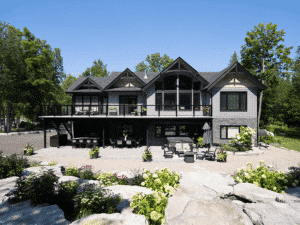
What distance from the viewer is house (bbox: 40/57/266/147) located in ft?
56.2

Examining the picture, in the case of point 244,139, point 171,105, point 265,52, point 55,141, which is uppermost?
point 265,52

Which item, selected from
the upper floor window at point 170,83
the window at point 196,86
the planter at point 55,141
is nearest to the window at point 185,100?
the window at point 196,86

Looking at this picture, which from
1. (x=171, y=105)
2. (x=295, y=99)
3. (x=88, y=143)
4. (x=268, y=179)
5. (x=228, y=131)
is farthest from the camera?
(x=295, y=99)

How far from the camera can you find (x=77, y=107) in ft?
69.1

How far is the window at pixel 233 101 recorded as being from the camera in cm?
1761

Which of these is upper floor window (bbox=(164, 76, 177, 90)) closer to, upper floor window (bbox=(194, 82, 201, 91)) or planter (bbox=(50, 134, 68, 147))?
upper floor window (bbox=(194, 82, 201, 91))

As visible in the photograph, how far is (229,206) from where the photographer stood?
6105 mm

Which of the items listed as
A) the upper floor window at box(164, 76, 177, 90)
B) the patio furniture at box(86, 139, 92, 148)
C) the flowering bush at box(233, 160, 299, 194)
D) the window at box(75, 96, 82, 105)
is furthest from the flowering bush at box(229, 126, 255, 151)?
the window at box(75, 96, 82, 105)

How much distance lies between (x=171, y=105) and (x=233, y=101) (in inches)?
262

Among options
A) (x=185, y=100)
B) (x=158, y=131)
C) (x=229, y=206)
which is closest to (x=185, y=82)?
(x=185, y=100)

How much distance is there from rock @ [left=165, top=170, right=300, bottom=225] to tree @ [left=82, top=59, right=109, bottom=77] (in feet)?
172

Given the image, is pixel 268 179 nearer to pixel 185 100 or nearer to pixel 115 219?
pixel 115 219

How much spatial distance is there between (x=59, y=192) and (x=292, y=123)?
124 feet

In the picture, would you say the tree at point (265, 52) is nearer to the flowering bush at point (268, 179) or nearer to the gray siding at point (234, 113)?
the gray siding at point (234, 113)
